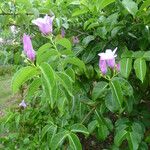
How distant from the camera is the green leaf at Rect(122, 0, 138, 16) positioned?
6.20 feet

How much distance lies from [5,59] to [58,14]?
27.6 inches

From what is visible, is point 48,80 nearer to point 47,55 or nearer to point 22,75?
point 22,75

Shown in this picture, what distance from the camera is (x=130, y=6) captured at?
74.9 inches

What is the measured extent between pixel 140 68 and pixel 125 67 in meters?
0.08

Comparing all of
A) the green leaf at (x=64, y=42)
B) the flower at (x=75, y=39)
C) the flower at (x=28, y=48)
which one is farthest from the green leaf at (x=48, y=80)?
the flower at (x=75, y=39)

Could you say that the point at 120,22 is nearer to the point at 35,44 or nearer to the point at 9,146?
the point at 35,44

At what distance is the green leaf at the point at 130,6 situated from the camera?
189 cm

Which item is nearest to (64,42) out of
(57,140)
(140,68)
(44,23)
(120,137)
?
(44,23)

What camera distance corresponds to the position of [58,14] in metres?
2.34

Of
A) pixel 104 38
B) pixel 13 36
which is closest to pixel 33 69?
pixel 104 38

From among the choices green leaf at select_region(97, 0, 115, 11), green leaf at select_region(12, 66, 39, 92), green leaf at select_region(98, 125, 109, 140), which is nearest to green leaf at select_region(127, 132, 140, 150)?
green leaf at select_region(98, 125, 109, 140)

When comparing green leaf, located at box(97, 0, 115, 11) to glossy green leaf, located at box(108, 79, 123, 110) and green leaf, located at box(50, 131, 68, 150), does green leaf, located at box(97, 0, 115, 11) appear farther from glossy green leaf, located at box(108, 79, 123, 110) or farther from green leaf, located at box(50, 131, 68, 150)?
green leaf, located at box(50, 131, 68, 150)

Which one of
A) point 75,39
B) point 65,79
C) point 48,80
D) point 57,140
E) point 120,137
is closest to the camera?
point 48,80

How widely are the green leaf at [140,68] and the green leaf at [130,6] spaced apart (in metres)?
0.22
